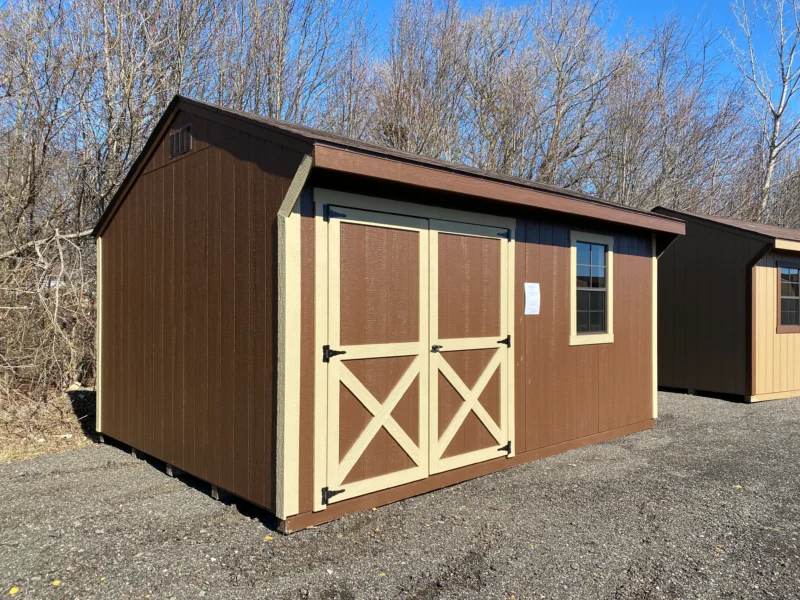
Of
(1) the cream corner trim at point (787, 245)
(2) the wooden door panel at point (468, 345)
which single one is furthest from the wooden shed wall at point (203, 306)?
(1) the cream corner trim at point (787, 245)

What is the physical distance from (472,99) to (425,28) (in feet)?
6.69

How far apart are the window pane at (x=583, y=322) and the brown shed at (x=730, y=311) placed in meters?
4.20

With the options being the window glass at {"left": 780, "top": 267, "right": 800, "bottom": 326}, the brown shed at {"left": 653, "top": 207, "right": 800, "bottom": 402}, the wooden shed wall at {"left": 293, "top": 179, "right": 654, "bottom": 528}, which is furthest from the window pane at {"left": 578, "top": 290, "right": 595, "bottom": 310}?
the window glass at {"left": 780, "top": 267, "right": 800, "bottom": 326}

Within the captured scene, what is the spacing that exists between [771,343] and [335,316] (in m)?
7.95

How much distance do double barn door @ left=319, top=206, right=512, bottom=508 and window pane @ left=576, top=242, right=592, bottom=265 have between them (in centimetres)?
121

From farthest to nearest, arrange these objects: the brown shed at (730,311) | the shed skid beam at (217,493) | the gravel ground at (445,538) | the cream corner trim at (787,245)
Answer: the brown shed at (730,311) < the cream corner trim at (787,245) < the shed skid beam at (217,493) < the gravel ground at (445,538)

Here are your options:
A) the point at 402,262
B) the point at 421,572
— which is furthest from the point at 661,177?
the point at 421,572

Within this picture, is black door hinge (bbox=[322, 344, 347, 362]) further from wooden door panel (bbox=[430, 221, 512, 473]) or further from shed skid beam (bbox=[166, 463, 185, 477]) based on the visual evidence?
shed skid beam (bbox=[166, 463, 185, 477])

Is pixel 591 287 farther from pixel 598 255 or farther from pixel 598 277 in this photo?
pixel 598 255

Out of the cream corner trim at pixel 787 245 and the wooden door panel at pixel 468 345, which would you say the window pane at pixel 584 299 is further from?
the cream corner trim at pixel 787 245

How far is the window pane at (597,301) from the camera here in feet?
20.1

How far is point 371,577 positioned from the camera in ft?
10.3

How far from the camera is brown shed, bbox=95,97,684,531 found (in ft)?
12.3

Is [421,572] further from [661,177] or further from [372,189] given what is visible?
[661,177]
